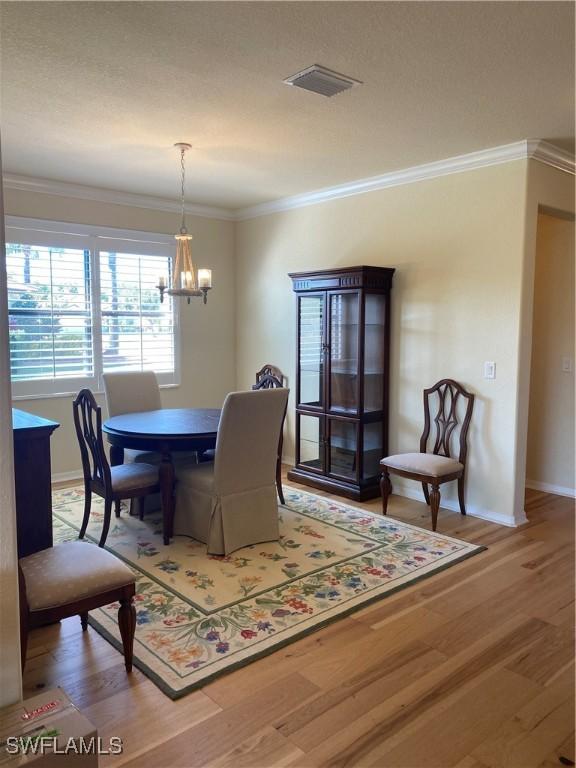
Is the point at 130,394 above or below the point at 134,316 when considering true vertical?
below

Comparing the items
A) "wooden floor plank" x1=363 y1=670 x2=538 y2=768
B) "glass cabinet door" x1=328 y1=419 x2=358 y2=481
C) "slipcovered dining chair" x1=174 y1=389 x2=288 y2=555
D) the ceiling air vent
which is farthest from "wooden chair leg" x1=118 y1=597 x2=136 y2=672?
"glass cabinet door" x1=328 y1=419 x2=358 y2=481

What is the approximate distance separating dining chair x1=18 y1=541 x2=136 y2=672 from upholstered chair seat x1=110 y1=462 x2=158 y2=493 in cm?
116

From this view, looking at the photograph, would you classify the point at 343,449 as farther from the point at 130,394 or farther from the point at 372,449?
the point at 130,394

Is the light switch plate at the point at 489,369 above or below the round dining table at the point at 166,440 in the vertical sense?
above

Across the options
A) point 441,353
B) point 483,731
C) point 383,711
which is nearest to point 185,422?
point 441,353

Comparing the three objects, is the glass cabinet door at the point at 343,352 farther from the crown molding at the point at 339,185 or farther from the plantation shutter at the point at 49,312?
the plantation shutter at the point at 49,312

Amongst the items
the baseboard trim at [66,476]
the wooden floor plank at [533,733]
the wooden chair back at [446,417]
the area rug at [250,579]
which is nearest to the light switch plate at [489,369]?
the wooden chair back at [446,417]

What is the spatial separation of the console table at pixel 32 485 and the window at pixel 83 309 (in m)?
2.27

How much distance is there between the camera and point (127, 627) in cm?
240

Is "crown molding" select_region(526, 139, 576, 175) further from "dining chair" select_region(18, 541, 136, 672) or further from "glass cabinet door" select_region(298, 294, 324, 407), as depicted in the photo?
"dining chair" select_region(18, 541, 136, 672)

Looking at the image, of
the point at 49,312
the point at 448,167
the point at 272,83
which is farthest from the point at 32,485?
the point at 448,167

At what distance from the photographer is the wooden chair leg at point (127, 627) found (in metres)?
2.40

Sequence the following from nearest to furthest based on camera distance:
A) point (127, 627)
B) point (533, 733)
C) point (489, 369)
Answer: point (533, 733), point (127, 627), point (489, 369)

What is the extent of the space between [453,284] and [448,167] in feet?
2.89
